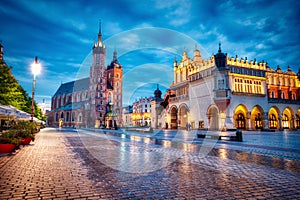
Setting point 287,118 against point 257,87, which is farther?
point 287,118

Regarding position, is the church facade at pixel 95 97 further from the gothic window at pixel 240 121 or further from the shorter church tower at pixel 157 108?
the gothic window at pixel 240 121

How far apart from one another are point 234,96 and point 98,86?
60.3 metres

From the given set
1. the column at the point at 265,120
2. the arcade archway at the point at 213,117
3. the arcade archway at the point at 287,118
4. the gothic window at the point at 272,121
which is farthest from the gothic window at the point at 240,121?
the arcade archway at the point at 287,118

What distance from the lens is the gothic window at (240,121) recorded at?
3959 cm

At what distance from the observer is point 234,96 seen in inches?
1463

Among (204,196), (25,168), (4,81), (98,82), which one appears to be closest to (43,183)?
(25,168)

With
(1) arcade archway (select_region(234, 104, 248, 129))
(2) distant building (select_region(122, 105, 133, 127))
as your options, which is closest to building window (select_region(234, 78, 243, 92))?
(1) arcade archway (select_region(234, 104, 248, 129))

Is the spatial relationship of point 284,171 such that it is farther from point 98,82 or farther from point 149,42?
point 98,82

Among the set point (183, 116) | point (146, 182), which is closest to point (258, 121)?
point (183, 116)

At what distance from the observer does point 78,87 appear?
3816 inches

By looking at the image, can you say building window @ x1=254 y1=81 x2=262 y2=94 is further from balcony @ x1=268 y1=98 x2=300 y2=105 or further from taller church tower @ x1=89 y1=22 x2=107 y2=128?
taller church tower @ x1=89 y1=22 x2=107 y2=128

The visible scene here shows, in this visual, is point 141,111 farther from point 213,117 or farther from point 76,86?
point 213,117

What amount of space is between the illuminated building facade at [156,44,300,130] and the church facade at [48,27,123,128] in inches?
1553

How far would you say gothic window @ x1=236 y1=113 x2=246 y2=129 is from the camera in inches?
1559
